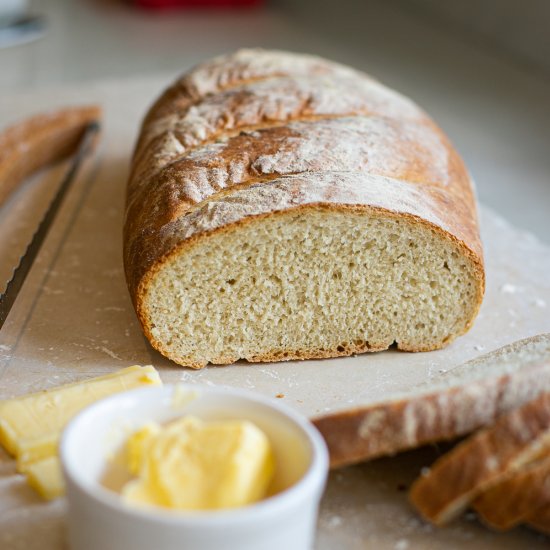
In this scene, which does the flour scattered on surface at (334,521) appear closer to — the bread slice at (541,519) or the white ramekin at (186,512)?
the white ramekin at (186,512)

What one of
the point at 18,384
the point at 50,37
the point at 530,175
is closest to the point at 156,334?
the point at 18,384

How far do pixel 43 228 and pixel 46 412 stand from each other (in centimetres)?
129

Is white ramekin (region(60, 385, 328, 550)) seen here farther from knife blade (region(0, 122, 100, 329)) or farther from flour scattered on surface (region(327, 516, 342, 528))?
knife blade (region(0, 122, 100, 329))

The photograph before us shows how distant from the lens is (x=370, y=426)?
2.10 metres

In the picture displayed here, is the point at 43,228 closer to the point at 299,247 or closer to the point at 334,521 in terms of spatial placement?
the point at 299,247

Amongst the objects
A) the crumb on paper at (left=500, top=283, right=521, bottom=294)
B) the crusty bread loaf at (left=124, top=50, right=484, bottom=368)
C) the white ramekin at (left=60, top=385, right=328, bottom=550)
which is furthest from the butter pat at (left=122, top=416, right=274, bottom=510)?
the crumb on paper at (left=500, top=283, right=521, bottom=294)

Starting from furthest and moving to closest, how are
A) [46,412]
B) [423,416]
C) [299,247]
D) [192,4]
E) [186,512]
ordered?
[192,4]
[299,247]
[46,412]
[423,416]
[186,512]

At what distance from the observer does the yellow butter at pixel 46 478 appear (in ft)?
7.31

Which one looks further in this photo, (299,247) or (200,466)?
(299,247)

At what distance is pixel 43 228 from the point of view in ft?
11.7

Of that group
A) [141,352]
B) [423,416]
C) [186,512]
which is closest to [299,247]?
[141,352]

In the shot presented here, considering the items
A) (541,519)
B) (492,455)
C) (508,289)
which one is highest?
(492,455)

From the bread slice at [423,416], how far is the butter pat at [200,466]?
0.70ft

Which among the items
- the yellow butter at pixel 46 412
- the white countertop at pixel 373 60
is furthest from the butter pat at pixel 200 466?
the white countertop at pixel 373 60
